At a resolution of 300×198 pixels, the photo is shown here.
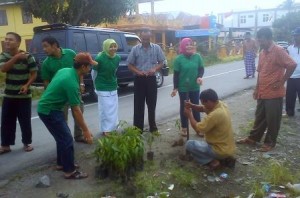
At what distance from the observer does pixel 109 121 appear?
19.2 ft

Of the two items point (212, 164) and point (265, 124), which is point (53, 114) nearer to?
point (212, 164)

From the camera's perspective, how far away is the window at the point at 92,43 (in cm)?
973

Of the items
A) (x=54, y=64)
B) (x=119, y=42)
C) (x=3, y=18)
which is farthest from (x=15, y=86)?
(x=3, y=18)

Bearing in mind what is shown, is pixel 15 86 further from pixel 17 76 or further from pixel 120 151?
pixel 120 151

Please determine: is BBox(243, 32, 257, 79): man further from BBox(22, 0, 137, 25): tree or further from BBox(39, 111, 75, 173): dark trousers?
BBox(39, 111, 75, 173): dark trousers

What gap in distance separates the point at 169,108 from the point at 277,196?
16.6 feet

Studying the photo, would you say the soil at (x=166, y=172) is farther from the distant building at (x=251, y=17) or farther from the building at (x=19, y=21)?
the distant building at (x=251, y=17)

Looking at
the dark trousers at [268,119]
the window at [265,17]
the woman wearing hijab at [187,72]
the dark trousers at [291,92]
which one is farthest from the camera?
the window at [265,17]

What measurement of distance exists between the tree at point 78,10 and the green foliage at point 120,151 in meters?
12.6

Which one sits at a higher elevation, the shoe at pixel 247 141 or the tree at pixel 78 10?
the tree at pixel 78 10

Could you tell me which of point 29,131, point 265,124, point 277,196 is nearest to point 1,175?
point 29,131

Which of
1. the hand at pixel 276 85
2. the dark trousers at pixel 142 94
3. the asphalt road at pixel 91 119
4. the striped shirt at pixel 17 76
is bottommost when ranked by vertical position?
the asphalt road at pixel 91 119

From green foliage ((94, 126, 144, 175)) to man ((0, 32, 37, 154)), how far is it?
169 cm

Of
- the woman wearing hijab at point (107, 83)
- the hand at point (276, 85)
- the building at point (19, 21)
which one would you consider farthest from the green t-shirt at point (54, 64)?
the building at point (19, 21)
